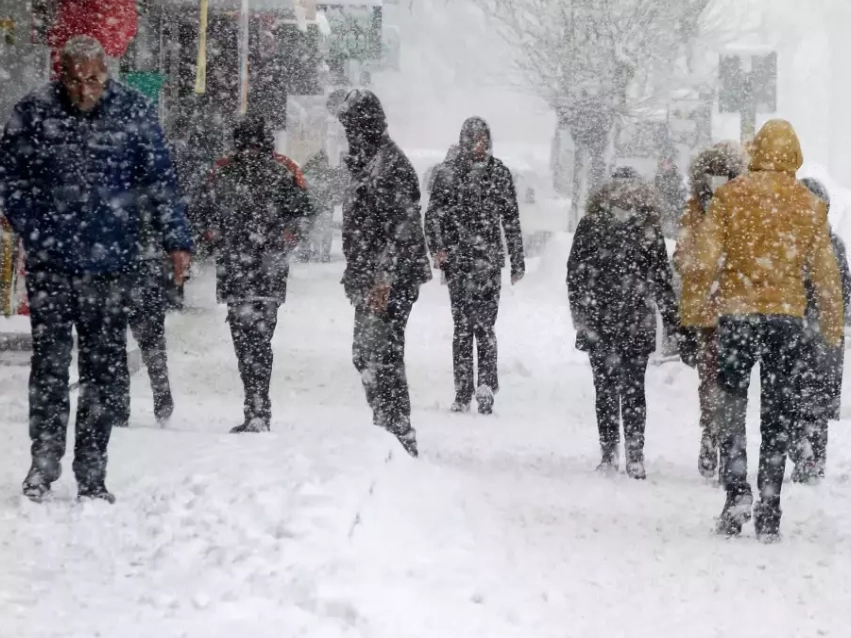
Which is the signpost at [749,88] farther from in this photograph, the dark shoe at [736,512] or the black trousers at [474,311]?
the dark shoe at [736,512]

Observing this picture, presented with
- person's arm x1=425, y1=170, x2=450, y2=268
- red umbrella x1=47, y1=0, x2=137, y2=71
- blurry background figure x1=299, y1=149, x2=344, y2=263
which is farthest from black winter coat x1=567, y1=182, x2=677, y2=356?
blurry background figure x1=299, y1=149, x2=344, y2=263

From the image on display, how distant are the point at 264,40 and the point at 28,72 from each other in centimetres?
1328

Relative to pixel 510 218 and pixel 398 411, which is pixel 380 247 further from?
pixel 510 218

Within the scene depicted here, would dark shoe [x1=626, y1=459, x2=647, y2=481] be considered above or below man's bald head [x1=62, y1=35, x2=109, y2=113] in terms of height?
below

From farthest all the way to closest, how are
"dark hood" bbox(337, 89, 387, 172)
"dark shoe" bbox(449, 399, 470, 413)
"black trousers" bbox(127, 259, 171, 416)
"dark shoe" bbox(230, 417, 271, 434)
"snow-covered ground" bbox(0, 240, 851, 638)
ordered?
"dark shoe" bbox(449, 399, 470, 413) < "black trousers" bbox(127, 259, 171, 416) < "dark shoe" bbox(230, 417, 271, 434) < "dark hood" bbox(337, 89, 387, 172) < "snow-covered ground" bbox(0, 240, 851, 638)

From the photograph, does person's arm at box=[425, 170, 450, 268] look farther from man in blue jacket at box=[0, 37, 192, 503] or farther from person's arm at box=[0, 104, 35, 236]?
person's arm at box=[0, 104, 35, 236]

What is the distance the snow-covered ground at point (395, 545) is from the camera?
172 inches

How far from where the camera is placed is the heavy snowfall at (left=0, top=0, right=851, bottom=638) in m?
4.79

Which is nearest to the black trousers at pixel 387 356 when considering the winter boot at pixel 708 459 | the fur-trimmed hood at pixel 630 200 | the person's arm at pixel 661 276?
the fur-trimmed hood at pixel 630 200

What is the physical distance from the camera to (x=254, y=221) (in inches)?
301

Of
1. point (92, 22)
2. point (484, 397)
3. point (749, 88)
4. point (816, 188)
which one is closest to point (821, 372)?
Result: point (816, 188)

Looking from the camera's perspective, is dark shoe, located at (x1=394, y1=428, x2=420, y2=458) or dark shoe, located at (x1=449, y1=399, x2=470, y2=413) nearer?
dark shoe, located at (x1=394, y1=428, x2=420, y2=458)

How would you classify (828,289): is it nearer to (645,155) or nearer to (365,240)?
(365,240)

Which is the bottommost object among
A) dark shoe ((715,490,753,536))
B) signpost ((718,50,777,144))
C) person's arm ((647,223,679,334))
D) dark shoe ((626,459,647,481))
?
dark shoe ((626,459,647,481))
